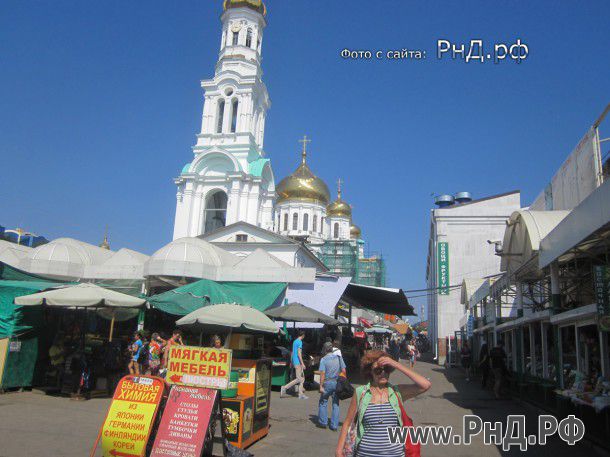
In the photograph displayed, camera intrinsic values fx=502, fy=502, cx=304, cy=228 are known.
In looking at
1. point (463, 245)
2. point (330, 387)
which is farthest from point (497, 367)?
point (463, 245)

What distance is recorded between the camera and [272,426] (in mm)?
9344

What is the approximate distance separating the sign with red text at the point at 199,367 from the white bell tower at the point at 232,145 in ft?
91.1

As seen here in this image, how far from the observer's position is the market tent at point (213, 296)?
15094 mm

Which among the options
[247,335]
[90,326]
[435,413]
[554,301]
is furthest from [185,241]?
[554,301]

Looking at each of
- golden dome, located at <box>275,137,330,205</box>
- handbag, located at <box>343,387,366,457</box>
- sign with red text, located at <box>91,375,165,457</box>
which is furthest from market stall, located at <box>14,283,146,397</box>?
golden dome, located at <box>275,137,330,205</box>

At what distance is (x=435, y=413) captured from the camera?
38.4ft

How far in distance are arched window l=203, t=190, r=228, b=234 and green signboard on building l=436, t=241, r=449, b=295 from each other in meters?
17.0

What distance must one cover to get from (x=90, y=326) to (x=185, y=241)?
558cm

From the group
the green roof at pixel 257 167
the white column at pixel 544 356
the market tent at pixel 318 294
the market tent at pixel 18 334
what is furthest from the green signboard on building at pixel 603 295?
the green roof at pixel 257 167

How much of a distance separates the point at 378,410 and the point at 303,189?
169 ft

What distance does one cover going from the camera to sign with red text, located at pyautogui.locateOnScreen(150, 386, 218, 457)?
616 cm

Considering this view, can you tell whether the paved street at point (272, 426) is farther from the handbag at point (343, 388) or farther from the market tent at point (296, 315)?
the market tent at point (296, 315)

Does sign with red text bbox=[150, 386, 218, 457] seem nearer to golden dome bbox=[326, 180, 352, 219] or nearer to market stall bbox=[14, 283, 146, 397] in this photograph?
market stall bbox=[14, 283, 146, 397]

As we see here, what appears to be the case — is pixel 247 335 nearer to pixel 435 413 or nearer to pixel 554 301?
pixel 435 413
